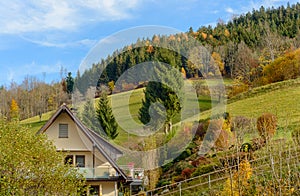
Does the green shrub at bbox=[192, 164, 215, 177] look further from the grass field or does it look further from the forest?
the forest

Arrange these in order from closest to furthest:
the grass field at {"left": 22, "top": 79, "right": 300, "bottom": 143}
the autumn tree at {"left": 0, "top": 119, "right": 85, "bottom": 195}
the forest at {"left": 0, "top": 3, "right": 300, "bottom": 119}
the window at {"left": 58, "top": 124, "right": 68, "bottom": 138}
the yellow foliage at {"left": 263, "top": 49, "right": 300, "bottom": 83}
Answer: the autumn tree at {"left": 0, "top": 119, "right": 85, "bottom": 195}, the window at {"left": 58, "top": 124, "right": 68, "bottom": 138}, the forest at {"left": 0, "top": 3, "right": 300, "bottom": 119}, the grass field at {"left": 22, "top": 79, "right": 300, "bottom": 143}, the yellow foliage at {"left": 263, "top": 49, "right": 300, "bottom": 83}

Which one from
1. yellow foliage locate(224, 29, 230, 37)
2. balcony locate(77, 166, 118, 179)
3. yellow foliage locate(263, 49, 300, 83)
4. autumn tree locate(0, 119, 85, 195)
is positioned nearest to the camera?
autumn tree locate(0, 119, 85, 195)

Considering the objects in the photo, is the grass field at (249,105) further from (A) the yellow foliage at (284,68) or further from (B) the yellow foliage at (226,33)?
(B) the yellow foliage at (226,33)

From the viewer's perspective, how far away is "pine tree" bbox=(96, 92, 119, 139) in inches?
1695

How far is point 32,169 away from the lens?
612 inches

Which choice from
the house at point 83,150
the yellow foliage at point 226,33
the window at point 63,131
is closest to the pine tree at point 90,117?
the window at point 63,131

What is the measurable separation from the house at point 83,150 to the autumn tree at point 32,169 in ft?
23.6

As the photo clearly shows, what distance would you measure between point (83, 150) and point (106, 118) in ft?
66.5

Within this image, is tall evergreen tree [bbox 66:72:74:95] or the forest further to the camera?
tall evergreen tree [bbox 66:72:74:95]

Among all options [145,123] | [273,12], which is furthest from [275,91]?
[273,12]

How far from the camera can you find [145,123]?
36.2m

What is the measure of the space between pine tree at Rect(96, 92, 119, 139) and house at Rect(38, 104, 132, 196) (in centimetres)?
1710

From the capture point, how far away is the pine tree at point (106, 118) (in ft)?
141

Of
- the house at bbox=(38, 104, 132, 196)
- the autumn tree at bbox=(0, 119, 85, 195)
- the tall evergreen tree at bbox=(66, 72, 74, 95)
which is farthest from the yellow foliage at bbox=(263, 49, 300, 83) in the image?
the autumn tree at bbox=(0, 119, 85, 195)
